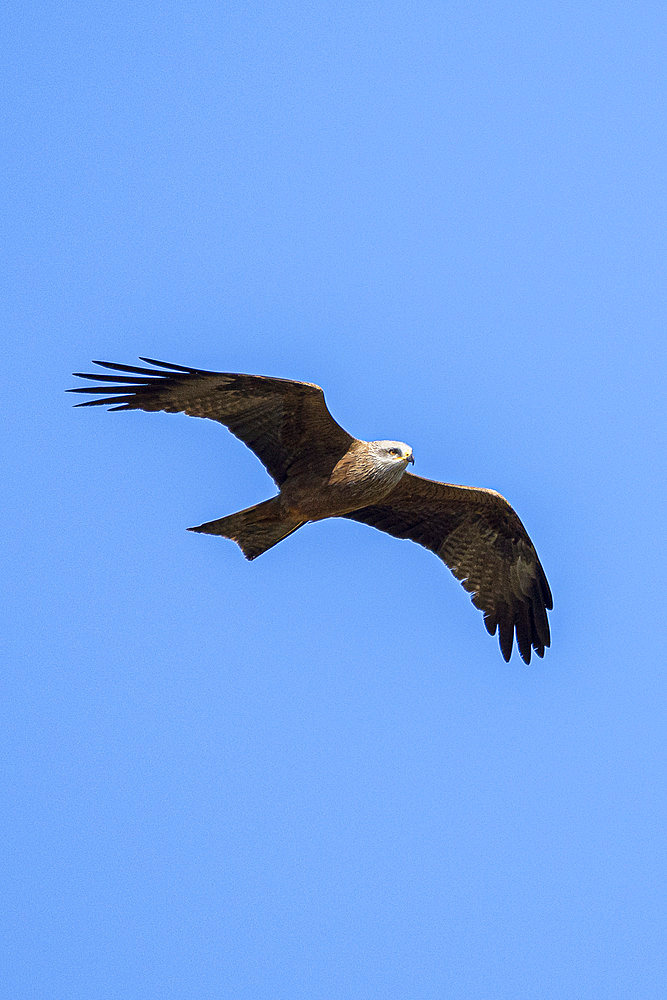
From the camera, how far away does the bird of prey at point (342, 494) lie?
1120 centimetres

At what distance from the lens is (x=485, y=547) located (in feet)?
44.1

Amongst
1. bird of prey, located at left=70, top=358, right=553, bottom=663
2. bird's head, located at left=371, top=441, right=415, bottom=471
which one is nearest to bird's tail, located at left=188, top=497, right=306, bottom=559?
bird of prey, located at left=70, top=358, right=553, bottom=663

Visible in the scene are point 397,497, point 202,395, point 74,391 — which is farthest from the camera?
point 397,497

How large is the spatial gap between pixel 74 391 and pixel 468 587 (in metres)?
4.77

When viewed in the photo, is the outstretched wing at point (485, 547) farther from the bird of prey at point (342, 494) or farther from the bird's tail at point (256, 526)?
the bird's tail at point (256, 526)

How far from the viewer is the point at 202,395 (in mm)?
11273

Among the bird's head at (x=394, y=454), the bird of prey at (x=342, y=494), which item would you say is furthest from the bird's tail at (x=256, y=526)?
the bird's head at (x=394, y=454)

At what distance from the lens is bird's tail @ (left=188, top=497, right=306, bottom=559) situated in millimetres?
11766

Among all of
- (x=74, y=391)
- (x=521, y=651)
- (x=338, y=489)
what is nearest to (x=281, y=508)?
(x=338, y=489)

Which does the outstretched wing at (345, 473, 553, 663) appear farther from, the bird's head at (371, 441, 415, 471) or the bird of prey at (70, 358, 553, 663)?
the bird's head at (371, 441, 415, 471)

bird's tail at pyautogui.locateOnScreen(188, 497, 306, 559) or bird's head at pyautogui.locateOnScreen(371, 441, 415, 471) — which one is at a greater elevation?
bird's head at pyautogui.locateOnScreen(371, 441, 415, 471)

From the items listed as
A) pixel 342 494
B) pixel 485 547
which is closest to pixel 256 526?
pixel 342 494

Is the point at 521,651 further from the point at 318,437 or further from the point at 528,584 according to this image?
the point at 318,437

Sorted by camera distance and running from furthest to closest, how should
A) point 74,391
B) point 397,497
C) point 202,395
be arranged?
point 397,497 → point 202,395 → point 74,391
